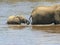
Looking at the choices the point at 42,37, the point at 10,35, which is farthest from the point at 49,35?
the point at 10,35

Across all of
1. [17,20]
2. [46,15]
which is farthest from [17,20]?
[46,15]

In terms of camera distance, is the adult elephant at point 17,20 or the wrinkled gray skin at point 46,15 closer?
the wrinkled gray skin at point 46,15

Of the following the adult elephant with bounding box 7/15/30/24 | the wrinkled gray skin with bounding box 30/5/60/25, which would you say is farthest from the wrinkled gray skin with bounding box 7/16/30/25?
the wrinkled gray skin with bounding box 30/5/60/25

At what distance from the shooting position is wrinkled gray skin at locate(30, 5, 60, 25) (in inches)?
283

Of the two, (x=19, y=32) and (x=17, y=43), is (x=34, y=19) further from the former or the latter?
(x=17, y=43)

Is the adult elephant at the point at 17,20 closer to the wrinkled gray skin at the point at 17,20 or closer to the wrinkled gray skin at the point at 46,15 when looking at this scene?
the wrinkled gray skin at the point at 17,20

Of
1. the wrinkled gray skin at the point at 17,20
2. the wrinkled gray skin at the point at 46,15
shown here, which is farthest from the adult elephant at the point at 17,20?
the wrinkled gray skin at the point at 46,15

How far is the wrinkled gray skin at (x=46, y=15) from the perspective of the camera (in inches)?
283

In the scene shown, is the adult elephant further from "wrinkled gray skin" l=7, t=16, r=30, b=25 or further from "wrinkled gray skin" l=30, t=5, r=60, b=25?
"wrinkled gray skin" l=30, t=5, r=60, b=25

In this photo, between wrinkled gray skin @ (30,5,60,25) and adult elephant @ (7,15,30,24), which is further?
adult elephant @ (7,15,30,24)

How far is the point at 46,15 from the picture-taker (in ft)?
24.0

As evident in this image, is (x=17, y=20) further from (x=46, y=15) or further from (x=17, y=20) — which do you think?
(x=46, y=15)

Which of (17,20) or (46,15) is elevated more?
(46,15)

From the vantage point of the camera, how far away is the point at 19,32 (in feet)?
19.1
